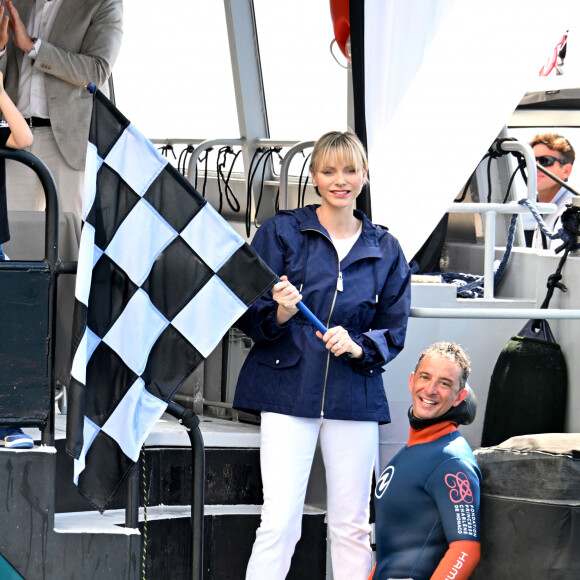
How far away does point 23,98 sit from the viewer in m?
5.59

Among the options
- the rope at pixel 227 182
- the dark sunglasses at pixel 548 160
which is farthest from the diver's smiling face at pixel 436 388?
the rope at pixel 227 182

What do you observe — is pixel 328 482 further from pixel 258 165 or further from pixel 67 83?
pixel 258 165

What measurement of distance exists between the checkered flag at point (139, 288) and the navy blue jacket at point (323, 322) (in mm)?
333

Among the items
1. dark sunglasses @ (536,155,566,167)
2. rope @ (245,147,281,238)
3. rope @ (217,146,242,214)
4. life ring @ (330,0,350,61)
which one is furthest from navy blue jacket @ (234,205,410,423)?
rope @ (217,146,242,214)

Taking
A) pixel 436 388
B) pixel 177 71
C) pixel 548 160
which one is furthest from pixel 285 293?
pixel 177 71

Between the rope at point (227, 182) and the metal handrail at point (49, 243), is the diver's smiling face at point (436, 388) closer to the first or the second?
the metal handrail at point (49, 243)

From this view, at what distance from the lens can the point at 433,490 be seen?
3535 mm

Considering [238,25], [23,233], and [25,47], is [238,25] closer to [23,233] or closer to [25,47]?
[25,47]

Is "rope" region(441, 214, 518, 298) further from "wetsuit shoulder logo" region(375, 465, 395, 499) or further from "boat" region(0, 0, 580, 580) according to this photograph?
"wetsuit shoulder logo" region(375, 465, 395, 499)

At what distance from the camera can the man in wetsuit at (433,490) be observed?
11.4 feet

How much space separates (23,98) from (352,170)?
2.13 meters

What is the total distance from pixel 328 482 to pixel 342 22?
2135mm

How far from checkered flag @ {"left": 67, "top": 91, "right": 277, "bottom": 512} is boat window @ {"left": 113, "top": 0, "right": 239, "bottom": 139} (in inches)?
191

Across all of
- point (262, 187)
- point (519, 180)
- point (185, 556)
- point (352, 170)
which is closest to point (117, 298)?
point (352, 170)
